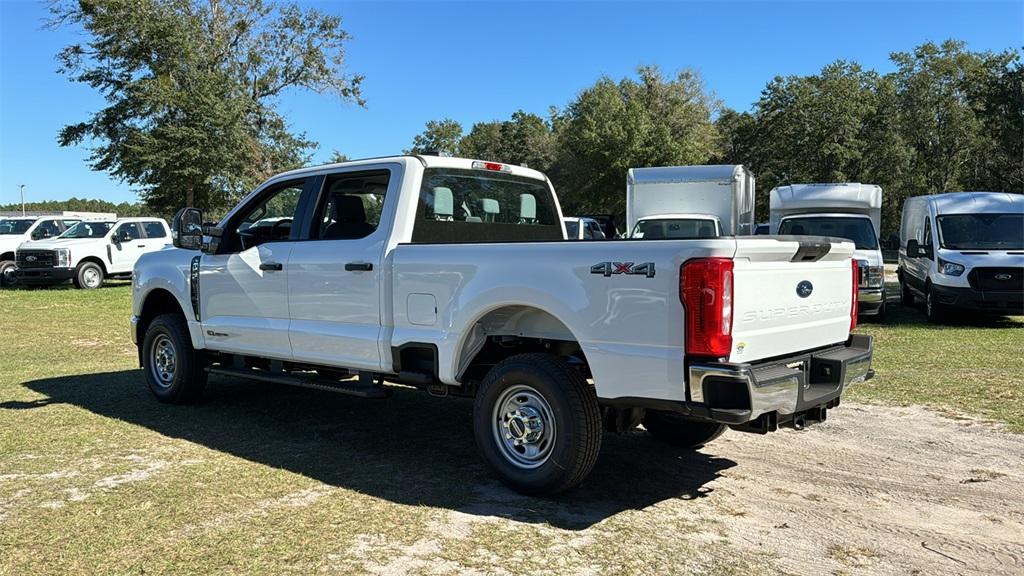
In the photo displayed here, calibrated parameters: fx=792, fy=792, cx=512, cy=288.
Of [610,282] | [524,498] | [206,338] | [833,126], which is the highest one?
[833,126]

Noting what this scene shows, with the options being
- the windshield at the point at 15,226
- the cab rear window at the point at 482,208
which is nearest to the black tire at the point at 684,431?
the cab rear window at the point at 482,208

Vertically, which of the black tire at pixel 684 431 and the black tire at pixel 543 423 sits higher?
the black tire at pixel 543 423

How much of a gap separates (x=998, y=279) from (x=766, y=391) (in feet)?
35.8

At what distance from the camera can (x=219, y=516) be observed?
14.5 ft

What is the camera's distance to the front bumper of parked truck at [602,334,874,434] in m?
3.96

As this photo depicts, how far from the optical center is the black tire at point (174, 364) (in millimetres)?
7234

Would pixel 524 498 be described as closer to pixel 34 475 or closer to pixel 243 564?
pixel 243 564

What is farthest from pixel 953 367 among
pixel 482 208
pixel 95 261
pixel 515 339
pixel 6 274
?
pixel 6 274

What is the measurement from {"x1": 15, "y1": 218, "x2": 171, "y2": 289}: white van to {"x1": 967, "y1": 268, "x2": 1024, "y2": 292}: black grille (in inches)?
745

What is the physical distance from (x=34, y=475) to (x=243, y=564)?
2.33m

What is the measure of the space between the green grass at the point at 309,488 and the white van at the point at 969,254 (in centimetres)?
477

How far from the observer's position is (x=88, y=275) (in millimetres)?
21438

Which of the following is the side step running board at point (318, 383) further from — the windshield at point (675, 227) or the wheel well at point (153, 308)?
the windshield at point (675, 227)

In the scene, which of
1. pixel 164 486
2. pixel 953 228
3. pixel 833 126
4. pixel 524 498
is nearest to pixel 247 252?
pixel 164 486
